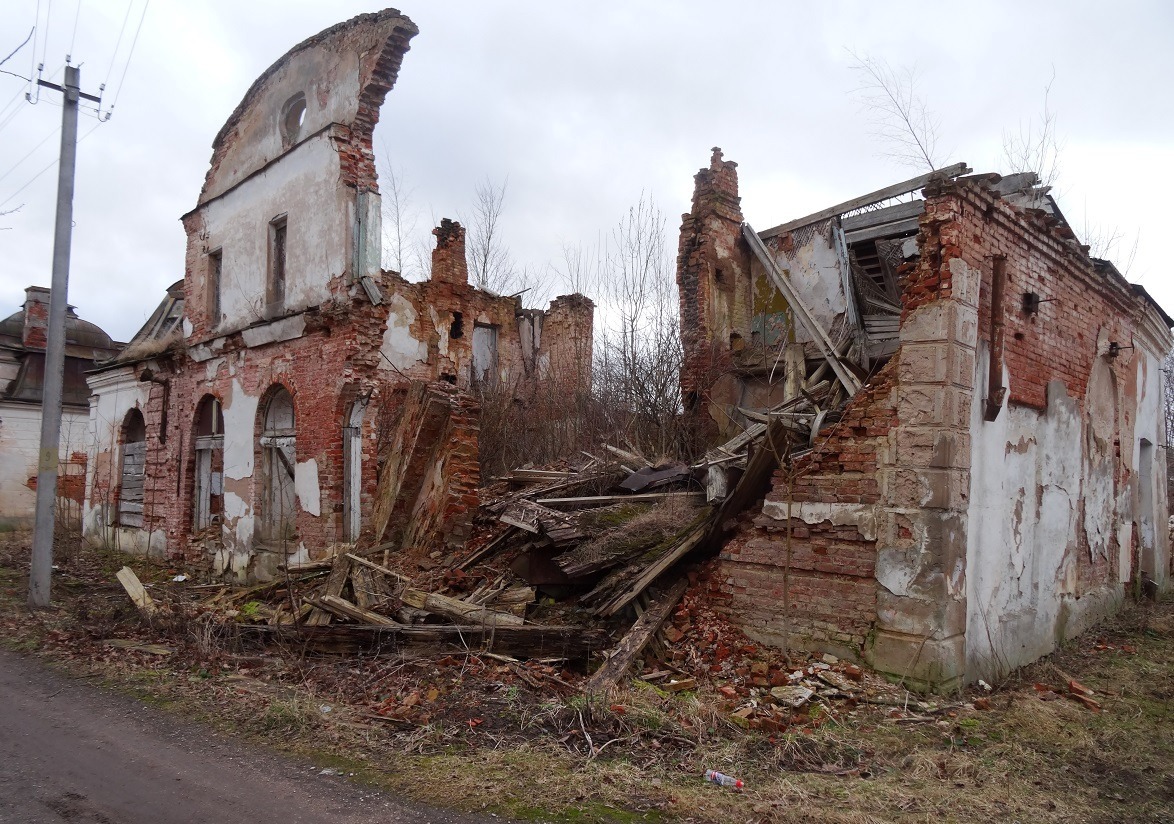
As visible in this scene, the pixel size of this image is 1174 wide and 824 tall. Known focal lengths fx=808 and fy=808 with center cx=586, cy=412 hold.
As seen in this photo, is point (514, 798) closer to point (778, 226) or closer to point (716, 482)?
point (716, 482)

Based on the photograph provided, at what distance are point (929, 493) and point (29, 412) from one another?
26.4 metres

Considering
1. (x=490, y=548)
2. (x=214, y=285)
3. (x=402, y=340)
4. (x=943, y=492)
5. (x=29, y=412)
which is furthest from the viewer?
(x=29, y=412)

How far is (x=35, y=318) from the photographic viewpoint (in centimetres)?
2550

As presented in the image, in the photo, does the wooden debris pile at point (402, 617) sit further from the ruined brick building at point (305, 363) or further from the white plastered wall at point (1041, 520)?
the white plastered wall at point (1041, 520)

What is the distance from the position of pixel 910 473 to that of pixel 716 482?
190 centimetres

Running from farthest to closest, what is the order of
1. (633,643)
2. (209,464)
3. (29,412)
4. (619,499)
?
(29,412), (209,464), (619,499), (633,643)

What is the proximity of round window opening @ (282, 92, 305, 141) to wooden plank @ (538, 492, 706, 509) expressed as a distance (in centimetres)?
851

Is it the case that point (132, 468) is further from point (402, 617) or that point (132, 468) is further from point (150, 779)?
point (150, 779)

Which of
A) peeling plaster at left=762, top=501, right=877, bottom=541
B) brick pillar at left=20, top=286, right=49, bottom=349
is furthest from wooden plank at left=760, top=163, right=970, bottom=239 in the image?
brick pillar at left=20, top=286, right=49, bottom=349

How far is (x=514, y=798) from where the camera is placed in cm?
462

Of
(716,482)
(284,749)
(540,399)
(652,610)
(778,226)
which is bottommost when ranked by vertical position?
(284,749)

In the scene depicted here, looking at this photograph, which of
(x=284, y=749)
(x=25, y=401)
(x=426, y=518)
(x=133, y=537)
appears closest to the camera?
(x=284, y=749)

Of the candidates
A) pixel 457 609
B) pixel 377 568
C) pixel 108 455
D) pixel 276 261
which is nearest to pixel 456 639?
pixel 457 609

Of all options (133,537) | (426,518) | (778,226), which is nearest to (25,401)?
(133,537)
